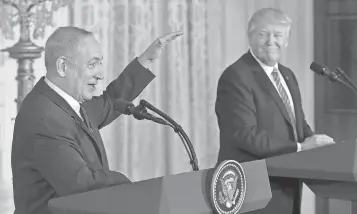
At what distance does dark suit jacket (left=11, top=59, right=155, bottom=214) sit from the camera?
7.47 ft

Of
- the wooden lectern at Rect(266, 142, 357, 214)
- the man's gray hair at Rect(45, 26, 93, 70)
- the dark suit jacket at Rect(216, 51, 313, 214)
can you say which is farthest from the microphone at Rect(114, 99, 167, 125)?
the dark suit jacket at Rect(216, 51, 313, 214)

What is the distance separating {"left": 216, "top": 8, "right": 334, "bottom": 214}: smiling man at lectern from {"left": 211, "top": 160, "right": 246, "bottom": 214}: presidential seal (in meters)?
1.21

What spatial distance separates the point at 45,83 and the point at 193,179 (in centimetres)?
68

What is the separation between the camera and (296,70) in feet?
19.2

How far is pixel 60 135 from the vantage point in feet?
7.67

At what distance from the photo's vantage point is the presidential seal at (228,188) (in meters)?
2.11

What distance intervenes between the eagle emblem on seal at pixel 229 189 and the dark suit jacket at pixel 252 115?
1.24 metres

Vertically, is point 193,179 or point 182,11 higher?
point 182,11

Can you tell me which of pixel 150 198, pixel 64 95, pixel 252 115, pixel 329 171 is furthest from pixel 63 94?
pixel 252 115

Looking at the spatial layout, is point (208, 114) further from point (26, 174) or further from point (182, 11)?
point (26, 174)

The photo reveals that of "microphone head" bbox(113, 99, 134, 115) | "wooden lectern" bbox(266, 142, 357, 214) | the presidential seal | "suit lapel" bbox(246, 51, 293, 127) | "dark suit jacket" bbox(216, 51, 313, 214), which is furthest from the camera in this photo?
"suit lapel" bbox(246, 51, 293, 127)

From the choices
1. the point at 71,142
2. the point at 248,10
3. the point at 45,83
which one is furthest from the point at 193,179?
the point at 248,10

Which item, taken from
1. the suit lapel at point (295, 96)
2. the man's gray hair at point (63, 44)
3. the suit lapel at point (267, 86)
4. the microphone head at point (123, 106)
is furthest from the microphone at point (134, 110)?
the suit lapel at point (295, 96)

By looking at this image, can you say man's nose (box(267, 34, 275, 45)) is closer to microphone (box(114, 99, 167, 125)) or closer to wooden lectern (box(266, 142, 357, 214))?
wooden lectern (box(266, 142, 357, 214))
